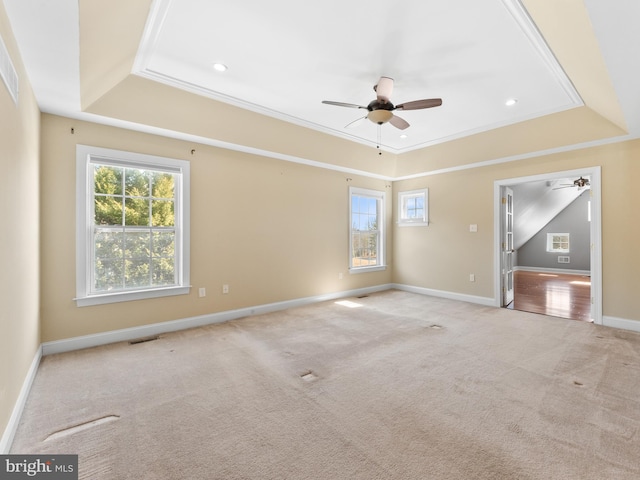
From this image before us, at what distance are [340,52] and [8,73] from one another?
7.81 feet

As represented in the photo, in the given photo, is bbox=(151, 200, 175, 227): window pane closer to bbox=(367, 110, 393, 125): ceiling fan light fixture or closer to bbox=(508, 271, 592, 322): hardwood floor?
bbox=(367, 110, 393, 125): ceiling fan light fixture

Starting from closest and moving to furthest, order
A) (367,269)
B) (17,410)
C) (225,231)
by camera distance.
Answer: (17,410), (225,231), (367,269)

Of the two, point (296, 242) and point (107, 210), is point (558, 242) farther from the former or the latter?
point (107, 210)

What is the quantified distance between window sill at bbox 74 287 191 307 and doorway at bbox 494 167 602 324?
4853 mm

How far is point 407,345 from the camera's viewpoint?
324 centimetres

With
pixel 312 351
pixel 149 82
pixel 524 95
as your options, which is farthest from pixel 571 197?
pixel 149 82

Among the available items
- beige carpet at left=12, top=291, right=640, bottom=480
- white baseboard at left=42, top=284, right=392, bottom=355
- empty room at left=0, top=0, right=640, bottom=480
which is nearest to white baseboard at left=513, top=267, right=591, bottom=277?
empty room at left=0, top=0, right=640, bottom=480

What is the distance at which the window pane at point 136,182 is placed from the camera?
11.5 ft

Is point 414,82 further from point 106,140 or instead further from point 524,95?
point 106,140

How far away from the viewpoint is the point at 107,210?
11.1ft

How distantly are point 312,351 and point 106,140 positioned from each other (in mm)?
3237

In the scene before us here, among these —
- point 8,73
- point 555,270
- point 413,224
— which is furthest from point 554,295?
point 8,73

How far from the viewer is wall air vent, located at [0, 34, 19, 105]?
1624 millimetres

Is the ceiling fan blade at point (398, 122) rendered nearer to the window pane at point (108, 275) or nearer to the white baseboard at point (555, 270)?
the window pane at point (108, 275)
